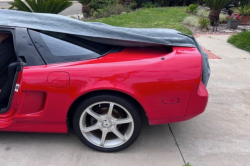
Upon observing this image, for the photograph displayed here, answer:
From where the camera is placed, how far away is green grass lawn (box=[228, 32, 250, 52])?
730 centimetres

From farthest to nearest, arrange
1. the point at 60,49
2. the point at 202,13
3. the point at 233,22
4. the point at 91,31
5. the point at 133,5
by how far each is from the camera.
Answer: the point at 133,5
the point at 202,13
the point at 233,22
the point at 91,31
the point at 60,49

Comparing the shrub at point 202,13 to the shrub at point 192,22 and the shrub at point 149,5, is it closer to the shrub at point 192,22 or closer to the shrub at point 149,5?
the shrub at point 192,22

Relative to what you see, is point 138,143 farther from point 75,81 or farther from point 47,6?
point 47,6

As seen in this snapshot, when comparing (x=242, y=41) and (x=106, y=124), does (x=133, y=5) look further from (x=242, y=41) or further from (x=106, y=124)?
(x=106, y=124)

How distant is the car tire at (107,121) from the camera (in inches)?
103

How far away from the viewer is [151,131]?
10.6ft

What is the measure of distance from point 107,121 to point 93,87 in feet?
1.47

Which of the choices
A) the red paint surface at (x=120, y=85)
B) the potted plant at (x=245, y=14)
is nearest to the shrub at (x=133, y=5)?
the potted plant at (x=245, y=14)

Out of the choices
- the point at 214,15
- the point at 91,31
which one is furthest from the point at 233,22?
the point at 91,31

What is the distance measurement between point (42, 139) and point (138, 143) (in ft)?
3.80

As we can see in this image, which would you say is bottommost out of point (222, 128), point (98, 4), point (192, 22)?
point (222, 128)

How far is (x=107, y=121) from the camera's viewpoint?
8.99 feet

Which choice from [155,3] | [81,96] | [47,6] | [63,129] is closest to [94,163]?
[63,129]

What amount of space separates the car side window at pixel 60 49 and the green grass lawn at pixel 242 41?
232 inches
